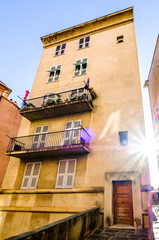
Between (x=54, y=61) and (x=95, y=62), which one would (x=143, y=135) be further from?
(x=54, y=61)

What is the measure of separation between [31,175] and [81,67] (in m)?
10.0

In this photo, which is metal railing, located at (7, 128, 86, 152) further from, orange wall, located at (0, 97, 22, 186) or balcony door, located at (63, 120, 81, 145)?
orange wall, located at (0, 97, 22, 186)

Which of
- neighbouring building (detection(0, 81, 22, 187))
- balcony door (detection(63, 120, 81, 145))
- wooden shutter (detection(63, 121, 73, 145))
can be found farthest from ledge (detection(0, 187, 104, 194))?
neighbouring building (detection(0, 81, 22, 187))

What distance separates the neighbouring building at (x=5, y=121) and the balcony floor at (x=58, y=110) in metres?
3.68

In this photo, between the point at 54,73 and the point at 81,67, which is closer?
the point at 81,67

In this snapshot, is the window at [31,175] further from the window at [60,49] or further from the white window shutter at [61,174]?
the window at [60,49]

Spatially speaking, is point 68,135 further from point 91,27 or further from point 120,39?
point 91,27

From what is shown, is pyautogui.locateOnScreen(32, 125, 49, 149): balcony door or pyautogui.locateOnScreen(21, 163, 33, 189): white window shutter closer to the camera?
pyautogui.locateOnScreen(21, 163, 33, 189): white window shutter

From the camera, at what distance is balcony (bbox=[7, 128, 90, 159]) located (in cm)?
1054

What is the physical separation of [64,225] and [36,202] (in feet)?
20.5

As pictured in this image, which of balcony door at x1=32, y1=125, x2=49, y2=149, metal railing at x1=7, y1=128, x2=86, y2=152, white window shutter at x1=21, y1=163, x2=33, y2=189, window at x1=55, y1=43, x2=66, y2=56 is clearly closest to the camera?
white window shutter at x1=21, y1=163, x2=33, y2=189

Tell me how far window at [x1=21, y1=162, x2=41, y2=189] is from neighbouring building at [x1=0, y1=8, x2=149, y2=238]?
0.07m

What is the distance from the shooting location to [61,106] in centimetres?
1241

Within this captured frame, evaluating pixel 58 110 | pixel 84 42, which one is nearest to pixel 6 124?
pixel 58 110
